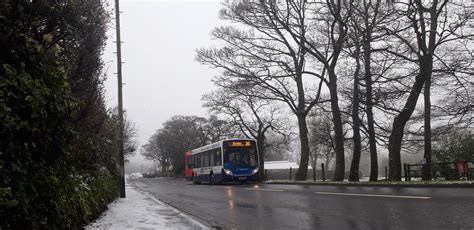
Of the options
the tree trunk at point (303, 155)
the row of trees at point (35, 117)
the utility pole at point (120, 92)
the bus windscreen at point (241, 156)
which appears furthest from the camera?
the tree trunk at point (303, 155)

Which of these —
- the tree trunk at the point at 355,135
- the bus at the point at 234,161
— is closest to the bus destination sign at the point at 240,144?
the bus at the point at 234,161

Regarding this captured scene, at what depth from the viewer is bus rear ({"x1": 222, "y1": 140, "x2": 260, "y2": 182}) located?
2777 centimetres

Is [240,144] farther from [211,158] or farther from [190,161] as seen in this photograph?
[190,161]

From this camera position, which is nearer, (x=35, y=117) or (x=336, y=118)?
(x=35, y=117)

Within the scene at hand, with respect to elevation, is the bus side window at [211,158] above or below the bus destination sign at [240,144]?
below

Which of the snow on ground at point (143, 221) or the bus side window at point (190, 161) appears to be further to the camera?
the bus side window at point (190, 161)

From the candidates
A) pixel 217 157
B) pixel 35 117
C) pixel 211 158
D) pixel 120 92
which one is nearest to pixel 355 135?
pixel 217 157

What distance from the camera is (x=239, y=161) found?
92.5ft

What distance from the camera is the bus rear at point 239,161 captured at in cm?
2777

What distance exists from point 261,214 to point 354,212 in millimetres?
2278

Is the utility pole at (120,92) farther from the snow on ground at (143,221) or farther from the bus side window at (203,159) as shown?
the bus side window at (203,159)

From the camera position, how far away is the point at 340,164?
25734 millimetres

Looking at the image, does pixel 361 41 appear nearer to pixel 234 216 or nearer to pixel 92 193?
pixel 234 216

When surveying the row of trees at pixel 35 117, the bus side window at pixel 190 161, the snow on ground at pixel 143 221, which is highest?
the row of trees at pixel 35 117
